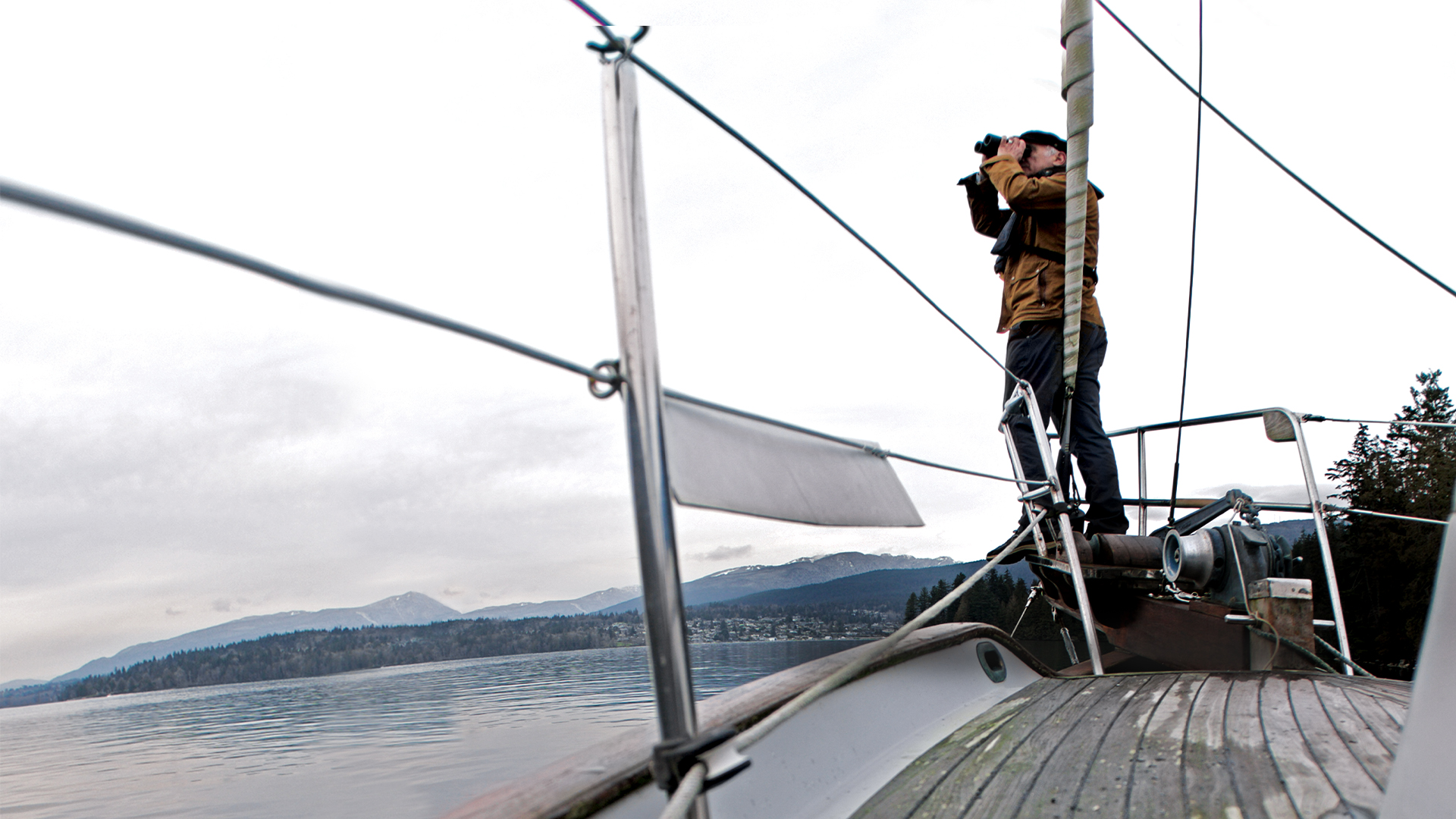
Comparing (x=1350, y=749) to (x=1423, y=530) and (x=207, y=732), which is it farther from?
(x=1423, y=530)

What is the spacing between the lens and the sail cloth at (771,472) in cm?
66

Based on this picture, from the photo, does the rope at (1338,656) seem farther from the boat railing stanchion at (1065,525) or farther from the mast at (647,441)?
the mast at (647,441)

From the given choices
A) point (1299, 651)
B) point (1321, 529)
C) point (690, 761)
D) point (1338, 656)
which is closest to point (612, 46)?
point (690, 761)

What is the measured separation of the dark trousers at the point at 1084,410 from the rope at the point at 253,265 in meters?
2.26

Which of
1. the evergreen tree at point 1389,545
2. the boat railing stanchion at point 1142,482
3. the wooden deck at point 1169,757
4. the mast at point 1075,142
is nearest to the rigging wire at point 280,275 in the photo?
the wooden deck at point 1169,757

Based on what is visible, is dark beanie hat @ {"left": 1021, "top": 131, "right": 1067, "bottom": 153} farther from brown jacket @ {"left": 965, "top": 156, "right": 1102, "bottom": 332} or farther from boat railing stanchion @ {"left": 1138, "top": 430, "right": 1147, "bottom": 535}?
boat railing stanchion @ {"left": 1138, "top": 430, "right": 1147, "bottom": 535}

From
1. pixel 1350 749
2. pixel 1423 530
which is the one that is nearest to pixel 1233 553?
pixel 1350 749

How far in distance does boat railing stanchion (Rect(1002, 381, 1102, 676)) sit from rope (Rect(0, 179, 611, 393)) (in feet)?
5.30

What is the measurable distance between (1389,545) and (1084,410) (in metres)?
28.2

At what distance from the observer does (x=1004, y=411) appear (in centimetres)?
255

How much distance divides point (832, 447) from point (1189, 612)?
6.29 feet

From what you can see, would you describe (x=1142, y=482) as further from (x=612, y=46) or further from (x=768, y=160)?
(x=612, y=46)

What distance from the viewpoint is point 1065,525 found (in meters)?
2.14

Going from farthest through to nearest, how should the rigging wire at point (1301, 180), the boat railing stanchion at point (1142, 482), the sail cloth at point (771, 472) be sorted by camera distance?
the boat railing stanchion at point (1142, 482), the rigging wire at point (1301, 180), the sail cloth at point (771, 472)
